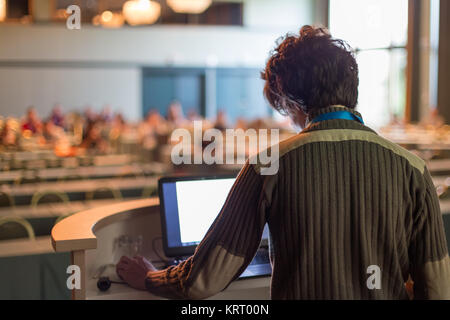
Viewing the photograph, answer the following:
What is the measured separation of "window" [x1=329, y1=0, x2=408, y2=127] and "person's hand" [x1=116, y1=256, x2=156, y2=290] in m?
10.4

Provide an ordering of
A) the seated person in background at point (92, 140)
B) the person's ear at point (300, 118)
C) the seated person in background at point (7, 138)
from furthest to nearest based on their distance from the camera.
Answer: the seated person in background at point (92, 140), the seated person in background at point (7, 138), the person's ear at point (300, 118)

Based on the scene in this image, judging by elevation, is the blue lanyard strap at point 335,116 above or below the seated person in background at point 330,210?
above

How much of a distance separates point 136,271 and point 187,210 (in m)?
0.52

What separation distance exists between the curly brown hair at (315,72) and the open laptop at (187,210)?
0.93 meters

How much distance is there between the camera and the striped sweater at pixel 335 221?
1.33 m

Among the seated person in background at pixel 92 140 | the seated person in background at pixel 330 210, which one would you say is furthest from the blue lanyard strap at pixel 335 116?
the seated person in background at pixel 92 140

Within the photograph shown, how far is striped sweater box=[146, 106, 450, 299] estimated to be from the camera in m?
1.33

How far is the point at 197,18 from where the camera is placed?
61.1 feet

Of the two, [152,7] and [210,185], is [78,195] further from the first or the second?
[152,7]

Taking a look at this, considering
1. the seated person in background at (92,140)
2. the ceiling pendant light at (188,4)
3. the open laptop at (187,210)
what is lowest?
the open laptop at (187,210)

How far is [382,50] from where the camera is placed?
531 inches

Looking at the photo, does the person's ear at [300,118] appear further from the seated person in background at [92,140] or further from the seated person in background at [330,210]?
the seated person in background at [92,140]

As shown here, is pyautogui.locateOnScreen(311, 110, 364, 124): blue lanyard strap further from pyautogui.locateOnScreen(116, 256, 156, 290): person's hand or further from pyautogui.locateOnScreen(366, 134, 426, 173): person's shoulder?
pyautogui.locateOnScreen(116, 256, 156, 290): person's hand

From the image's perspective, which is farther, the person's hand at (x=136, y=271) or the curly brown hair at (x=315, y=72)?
the person's hand at (x=136, y=271)
